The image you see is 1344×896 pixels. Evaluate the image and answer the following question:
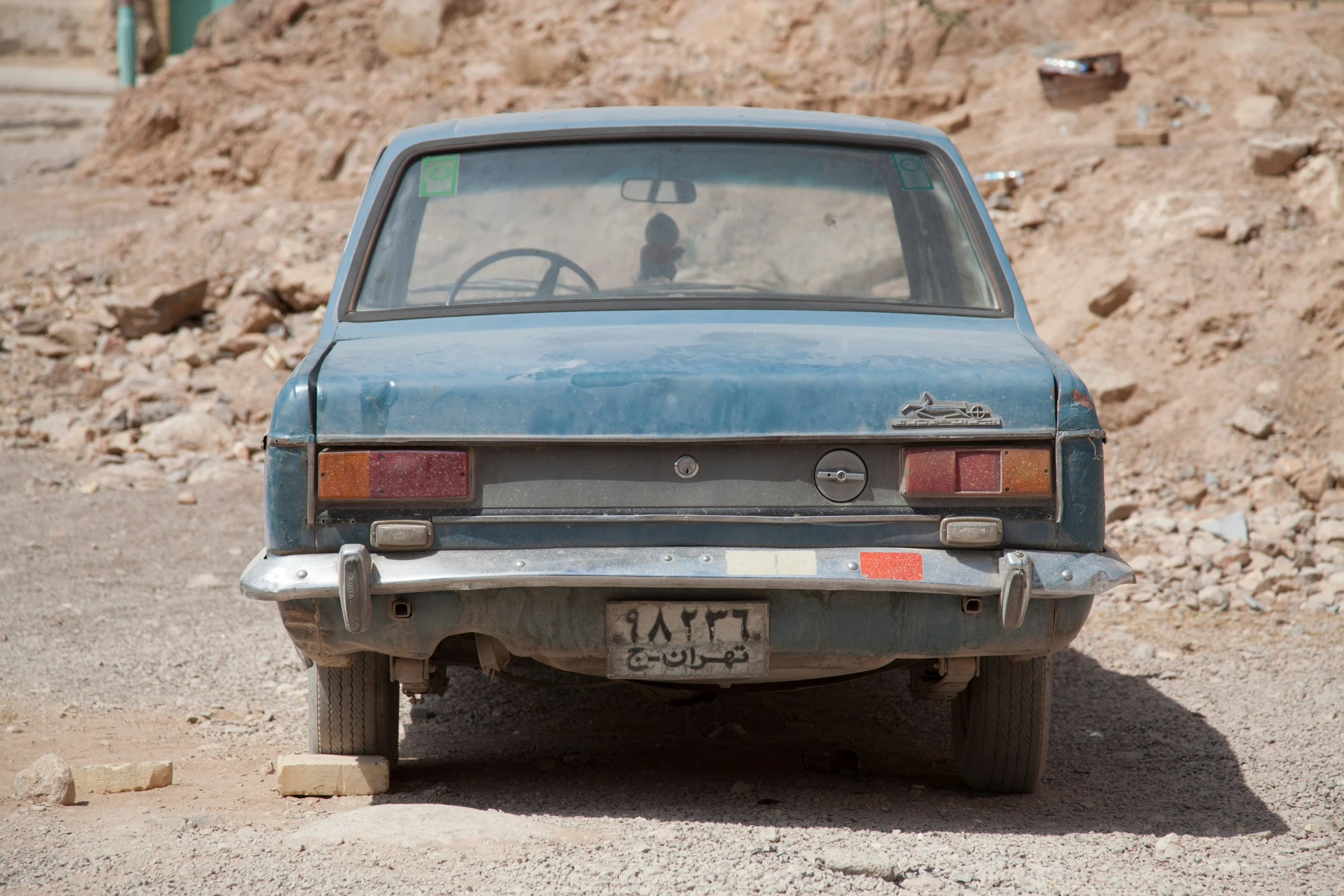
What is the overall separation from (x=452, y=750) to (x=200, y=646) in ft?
4.96

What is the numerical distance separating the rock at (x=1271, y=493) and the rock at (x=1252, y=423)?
0.46 m

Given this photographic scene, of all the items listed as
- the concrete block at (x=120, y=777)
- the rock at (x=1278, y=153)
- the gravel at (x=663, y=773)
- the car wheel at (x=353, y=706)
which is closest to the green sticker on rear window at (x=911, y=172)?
the gravel at (x=663, y=773)

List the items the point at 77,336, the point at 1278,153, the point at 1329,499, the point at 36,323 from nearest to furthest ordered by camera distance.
A: the point at 1329,499, the point at 1278,153, the point at 77,336, the point at 36,323

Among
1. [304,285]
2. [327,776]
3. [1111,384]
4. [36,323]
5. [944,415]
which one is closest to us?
[944,415]

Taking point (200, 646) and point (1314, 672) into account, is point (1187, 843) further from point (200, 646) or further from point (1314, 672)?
point (200, 646)

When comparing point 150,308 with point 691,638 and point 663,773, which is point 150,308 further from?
point 691,638

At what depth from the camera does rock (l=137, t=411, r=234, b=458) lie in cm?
778

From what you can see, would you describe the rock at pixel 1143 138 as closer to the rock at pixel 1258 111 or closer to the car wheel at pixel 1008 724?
the rock at pixel 1258 111

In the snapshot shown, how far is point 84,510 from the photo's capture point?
6.53 meters

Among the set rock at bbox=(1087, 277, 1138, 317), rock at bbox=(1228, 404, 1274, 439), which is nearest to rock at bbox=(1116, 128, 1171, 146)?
rock at bbox=(1087, 277, 1138, 317)

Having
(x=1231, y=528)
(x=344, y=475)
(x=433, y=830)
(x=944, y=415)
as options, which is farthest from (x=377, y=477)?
(x=1231, y=528)

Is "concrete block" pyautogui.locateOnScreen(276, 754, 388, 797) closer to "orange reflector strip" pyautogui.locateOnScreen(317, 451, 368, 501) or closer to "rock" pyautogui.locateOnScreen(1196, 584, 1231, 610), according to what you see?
"orange reflector strip" pyautogui.locateOnScreen(317, 451, 368, 501)

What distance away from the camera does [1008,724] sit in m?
3.08

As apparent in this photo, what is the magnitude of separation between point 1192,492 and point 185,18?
21.1 metres
